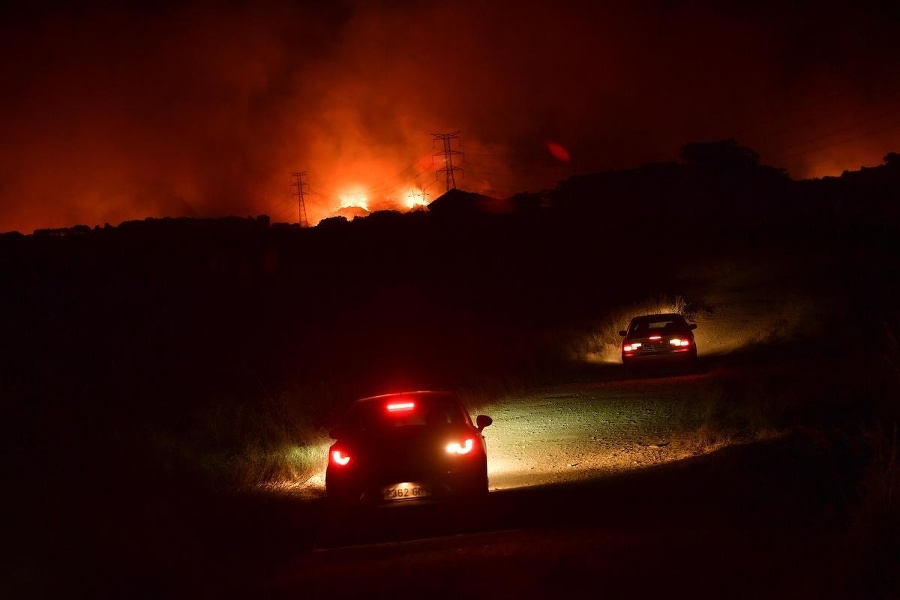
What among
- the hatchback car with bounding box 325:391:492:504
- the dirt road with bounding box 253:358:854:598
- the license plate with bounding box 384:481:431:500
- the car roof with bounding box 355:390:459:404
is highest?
the car roof with bounding box 355:390:459:404

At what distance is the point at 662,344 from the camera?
27.3 metres

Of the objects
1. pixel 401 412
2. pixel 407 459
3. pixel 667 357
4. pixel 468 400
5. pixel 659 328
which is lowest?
pixel 407 459

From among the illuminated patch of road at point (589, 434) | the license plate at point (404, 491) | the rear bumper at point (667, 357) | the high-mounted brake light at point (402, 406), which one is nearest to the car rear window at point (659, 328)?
the rear bumper at point (667, 357)

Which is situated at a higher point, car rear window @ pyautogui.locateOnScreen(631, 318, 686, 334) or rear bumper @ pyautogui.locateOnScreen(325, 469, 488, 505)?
car rear window @ pyautogui.locateOnScreen(631, 318, 686, 334)

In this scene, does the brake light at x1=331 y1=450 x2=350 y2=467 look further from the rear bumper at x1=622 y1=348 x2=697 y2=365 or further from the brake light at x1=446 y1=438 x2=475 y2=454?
the rear bumper at x1=622 y1=348 x2=697 y2=365

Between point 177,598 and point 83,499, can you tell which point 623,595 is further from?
point 83,499

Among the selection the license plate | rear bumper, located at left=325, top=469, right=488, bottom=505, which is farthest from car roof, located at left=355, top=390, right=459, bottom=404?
the license plate

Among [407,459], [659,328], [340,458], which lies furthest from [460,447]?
[659,328]

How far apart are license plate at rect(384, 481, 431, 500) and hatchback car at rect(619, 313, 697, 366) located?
17.8m

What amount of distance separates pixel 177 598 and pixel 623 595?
4081mm

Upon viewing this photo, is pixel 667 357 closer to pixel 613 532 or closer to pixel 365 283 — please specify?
pixel 613 532

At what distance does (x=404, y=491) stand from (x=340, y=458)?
84 cm

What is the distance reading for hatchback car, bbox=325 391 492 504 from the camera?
34.8 ft

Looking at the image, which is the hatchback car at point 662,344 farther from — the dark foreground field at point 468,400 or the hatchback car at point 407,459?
the hatchback car at point 407,459
